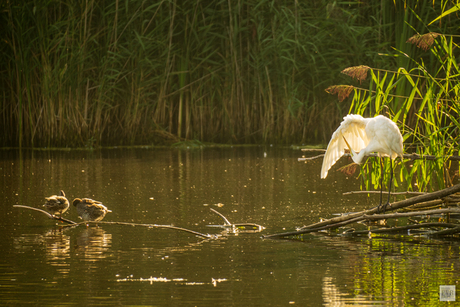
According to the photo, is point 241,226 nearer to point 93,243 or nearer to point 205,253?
point 205,253

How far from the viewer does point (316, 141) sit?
13.5 meters

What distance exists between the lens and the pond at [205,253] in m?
3.56

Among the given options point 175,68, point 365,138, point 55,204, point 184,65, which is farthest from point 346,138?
point 175,68

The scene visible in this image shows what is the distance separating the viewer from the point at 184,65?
13.7 metres

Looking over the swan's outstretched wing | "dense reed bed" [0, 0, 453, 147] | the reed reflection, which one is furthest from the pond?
"dense reed bed" [0, 0, 453, 147]

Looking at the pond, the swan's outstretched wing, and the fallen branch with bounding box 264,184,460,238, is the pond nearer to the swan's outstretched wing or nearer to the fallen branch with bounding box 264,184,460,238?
the fallen branch with bounding box 264,184,460,238

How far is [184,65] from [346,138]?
8568 mm

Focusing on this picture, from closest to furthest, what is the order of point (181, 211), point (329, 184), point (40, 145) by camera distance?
point (181, 211), point (329, 184), point (40, 145)

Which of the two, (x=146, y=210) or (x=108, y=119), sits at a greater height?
(x=108, y=119)

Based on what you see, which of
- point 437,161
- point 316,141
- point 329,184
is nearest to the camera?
point 437,161

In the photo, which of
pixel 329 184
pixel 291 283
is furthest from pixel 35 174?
pixel 291 283

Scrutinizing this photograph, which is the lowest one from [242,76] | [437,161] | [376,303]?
[376,303]

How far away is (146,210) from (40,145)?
6.58 metres

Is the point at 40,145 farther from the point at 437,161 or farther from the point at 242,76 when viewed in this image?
the point at 437,161
